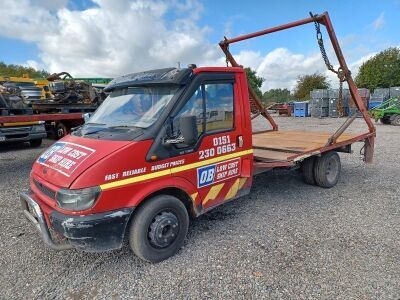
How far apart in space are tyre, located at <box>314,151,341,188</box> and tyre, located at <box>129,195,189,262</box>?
3.23 metres

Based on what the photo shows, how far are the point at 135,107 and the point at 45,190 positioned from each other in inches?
53.4

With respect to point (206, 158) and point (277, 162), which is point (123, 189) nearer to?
point (206, 158)

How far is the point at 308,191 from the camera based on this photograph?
226 inches

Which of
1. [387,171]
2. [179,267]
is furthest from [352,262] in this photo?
[387,171]

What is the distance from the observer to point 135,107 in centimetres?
365

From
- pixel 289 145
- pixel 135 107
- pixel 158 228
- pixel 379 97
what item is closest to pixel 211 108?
pixel 135 107

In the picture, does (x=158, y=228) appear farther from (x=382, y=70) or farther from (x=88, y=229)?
(x=382, y=70)

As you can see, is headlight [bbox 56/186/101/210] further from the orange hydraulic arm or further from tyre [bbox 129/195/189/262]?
the orange hydraulic arm

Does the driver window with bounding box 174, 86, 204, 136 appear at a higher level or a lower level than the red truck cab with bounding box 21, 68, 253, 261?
higher

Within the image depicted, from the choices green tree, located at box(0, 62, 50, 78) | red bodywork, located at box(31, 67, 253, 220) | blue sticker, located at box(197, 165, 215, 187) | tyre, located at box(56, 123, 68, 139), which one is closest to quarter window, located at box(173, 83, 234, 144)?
red bodywork, located at box(31, 67, 253, 220)

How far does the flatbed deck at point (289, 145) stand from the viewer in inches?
192

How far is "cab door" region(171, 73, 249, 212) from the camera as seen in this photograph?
140 inches

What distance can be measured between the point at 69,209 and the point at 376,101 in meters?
28.6

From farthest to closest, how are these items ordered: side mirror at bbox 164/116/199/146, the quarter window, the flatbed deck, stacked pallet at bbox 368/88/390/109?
stacked pallet at bbox 368/88/390/109, the flatbed deck, the quarter window, side mirror at bbox 164/116/199/146
